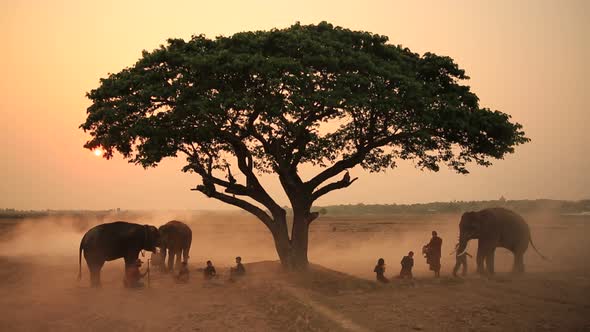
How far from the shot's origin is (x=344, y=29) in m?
20.7

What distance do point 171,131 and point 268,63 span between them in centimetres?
455

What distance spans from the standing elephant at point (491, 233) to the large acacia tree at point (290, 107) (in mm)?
2929

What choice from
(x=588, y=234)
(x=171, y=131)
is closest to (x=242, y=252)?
Result: (x=171, y=131)

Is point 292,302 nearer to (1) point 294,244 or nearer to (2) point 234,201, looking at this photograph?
(1) point 294,244

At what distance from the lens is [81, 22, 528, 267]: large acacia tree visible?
58.8ft

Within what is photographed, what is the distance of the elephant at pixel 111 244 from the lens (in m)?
18.8

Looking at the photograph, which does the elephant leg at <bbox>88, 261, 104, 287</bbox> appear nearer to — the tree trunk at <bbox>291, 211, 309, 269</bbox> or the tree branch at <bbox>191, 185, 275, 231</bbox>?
the tree branch at <bbox>191, 185, 275, 231</bbox>

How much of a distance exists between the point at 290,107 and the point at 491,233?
38.9ft

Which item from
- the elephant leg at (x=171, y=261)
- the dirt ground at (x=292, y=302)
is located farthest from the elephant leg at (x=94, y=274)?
the elephant leg at (x=171, y=261)

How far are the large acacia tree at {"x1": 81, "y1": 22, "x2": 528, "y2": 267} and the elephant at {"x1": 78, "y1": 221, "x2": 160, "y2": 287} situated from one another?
289cm

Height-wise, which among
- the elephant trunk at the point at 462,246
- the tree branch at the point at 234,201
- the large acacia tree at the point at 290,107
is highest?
the large acacia tree at the point at 290,107

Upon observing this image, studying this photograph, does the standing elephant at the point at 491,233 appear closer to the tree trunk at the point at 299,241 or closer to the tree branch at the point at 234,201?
the tree trunk at the point at 299,241

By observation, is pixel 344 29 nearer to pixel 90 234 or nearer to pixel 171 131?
pixel 171 131

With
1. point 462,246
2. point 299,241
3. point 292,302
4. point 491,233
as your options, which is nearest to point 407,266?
point 462,246
